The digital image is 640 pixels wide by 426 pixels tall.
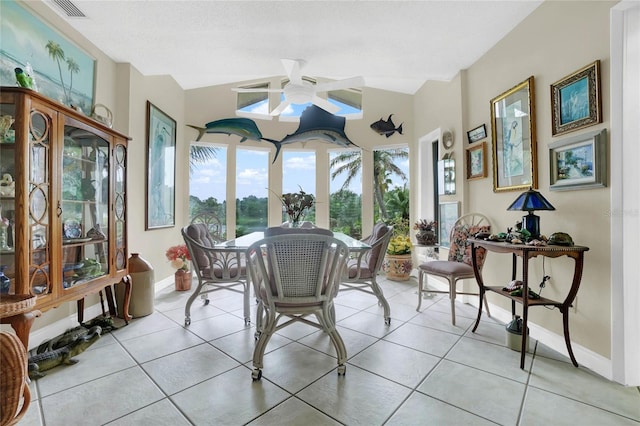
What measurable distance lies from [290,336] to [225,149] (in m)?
3.41

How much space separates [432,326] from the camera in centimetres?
259

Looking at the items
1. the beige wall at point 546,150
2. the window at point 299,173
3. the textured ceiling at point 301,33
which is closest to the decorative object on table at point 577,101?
the beige wall at point 546,150

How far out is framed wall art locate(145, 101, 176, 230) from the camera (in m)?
3.53

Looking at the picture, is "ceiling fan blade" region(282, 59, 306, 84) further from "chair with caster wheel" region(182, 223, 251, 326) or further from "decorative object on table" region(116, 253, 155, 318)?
"decorative object on table" region(116, 253, 155, 318)

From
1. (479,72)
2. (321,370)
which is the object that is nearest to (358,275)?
(321,370)

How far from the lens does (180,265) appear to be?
3736mm

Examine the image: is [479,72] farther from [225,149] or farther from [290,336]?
[225,149]

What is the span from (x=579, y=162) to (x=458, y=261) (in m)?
1.38

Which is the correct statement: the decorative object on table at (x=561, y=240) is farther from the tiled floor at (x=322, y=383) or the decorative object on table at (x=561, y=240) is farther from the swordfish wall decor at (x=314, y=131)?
the swordfish wall decor at (x=314, y=131)

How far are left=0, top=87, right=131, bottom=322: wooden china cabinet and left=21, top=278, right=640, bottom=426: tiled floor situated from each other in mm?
582

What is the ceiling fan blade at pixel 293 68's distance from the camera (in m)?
2.80

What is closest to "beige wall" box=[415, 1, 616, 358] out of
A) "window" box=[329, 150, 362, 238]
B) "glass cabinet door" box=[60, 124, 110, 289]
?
"window" box=[329, 150, 362, 238]

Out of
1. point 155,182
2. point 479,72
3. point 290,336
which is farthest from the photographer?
point 155,182

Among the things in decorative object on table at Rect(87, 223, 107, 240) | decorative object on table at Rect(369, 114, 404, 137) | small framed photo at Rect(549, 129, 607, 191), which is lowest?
decorative object on table at Rect(87, 223, 107, 240)
